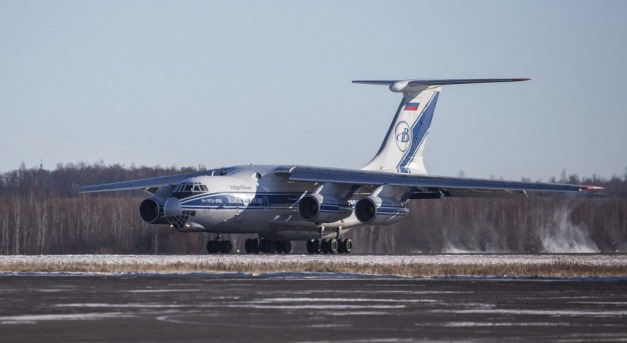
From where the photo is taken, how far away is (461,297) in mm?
17562

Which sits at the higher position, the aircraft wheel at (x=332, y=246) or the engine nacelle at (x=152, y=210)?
the engine nacelle at (x=152, y=210)

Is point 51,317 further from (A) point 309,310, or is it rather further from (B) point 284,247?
(B) point 284,247

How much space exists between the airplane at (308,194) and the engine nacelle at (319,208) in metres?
0.03

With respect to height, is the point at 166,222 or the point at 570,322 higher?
the point at 166,222

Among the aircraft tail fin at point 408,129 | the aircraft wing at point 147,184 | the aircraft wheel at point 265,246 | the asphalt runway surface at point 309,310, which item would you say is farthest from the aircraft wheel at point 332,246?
the asphalt runway surface at point 309,310

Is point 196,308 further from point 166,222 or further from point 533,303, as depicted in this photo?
point 166,222

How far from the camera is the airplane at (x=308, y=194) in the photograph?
3981 cm

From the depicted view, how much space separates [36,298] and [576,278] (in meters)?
10.8

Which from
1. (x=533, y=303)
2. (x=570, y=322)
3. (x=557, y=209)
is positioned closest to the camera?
(x=570, y=322)

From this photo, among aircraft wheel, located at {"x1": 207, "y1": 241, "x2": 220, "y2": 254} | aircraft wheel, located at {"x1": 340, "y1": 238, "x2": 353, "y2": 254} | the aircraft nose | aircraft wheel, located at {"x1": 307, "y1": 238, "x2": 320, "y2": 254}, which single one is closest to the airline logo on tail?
aircraft wheel, located at {"x1": 340, "y1": 238, "x2": 353, "y2": 254}

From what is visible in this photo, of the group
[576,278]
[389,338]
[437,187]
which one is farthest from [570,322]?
[437,187]

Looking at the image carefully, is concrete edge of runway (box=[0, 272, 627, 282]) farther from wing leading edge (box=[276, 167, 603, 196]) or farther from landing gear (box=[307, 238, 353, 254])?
landing gear (box=[307, 238, 353, 254])

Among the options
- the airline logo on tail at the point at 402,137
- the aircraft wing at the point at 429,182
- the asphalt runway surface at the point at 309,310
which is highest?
the airline logo on tail at the point at 402,137

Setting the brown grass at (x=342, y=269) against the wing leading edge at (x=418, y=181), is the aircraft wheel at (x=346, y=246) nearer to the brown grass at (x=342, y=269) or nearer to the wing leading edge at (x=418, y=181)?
the wing leading edge at (x=418, y=181)
